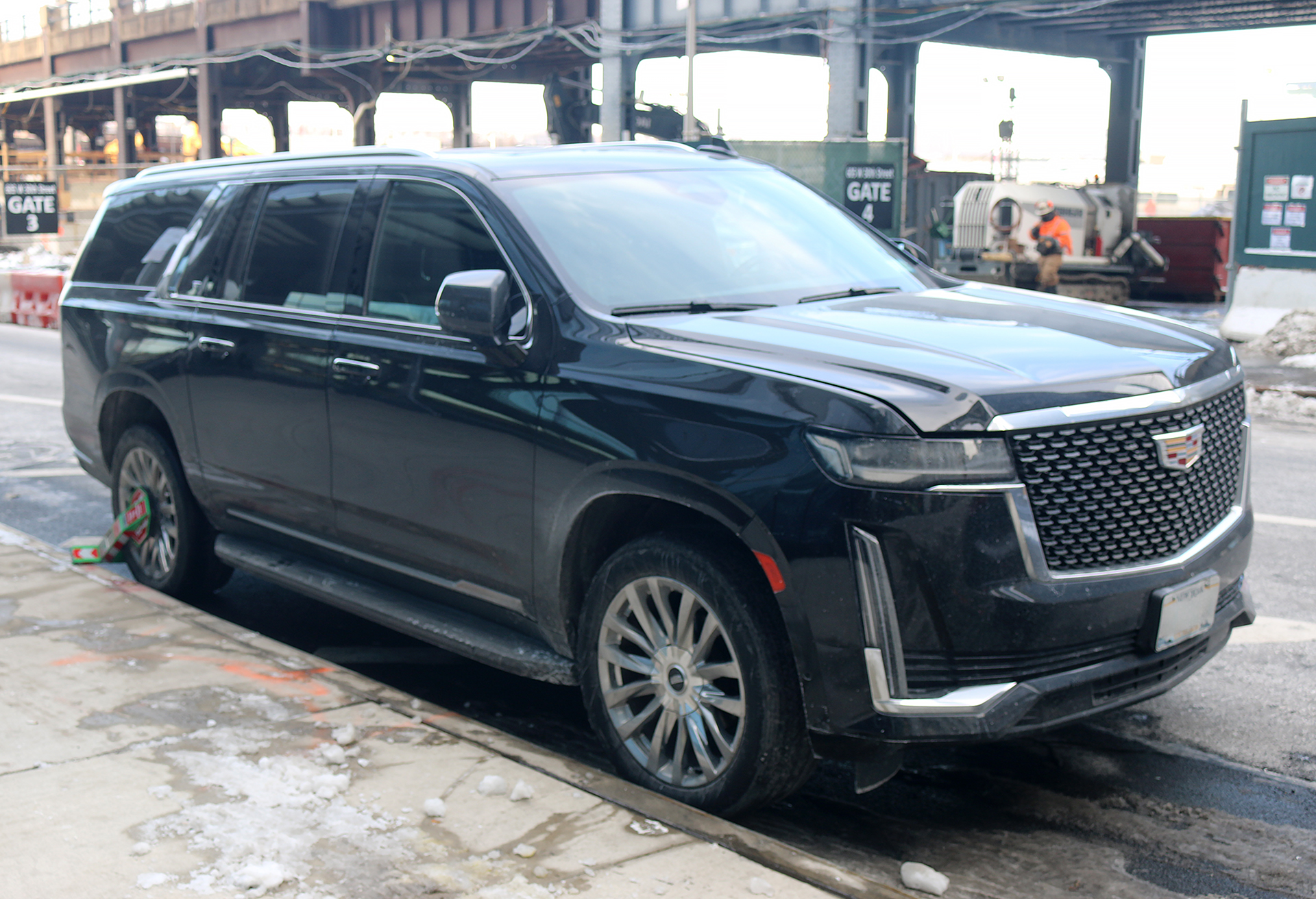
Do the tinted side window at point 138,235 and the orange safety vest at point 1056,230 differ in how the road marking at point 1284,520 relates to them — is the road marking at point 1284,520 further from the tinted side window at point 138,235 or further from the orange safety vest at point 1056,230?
the orange safety vest at point 1056,230

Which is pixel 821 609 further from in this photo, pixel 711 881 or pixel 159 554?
pixel 159 554

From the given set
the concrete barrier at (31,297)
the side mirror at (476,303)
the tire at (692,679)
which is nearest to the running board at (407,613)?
the tire at (692,679)

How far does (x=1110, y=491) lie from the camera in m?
3.54

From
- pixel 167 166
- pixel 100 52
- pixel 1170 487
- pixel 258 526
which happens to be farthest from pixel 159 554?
pixel 100 52

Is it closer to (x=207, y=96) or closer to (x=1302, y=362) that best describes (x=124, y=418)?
(x=1302, y=362)

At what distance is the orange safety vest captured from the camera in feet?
84.6

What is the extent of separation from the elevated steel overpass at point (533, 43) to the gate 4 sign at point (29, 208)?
43.6 ft

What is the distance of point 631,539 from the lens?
4.13 m

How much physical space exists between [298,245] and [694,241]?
67.7 inches

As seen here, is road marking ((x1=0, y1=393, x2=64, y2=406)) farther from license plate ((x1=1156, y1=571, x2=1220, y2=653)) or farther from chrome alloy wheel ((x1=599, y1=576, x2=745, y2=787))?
license plate ((x1=1156, y1=571, x2=1220, y2=653))

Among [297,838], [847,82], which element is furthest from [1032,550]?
[847,82]

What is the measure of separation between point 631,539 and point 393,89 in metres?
54.2

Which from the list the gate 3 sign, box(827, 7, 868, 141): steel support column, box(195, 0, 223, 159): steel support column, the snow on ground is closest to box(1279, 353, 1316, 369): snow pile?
the gate 3 sign

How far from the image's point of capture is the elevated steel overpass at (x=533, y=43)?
32.7m
